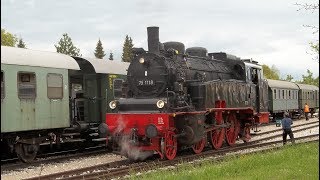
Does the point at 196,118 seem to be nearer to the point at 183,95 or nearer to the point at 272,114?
the point at 183,95

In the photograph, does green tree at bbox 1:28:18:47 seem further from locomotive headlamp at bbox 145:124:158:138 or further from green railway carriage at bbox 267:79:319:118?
locomotive headlamp at bbox 145:124:158:138

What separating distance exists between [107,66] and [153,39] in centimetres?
360

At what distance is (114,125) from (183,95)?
8.01ft

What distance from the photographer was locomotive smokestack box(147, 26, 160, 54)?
1471 centimetres

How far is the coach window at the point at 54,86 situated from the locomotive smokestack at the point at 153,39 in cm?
317

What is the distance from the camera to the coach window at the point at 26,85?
13.5 meters

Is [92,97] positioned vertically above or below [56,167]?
above

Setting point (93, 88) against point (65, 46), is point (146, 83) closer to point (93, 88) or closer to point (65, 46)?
point (93, 88)

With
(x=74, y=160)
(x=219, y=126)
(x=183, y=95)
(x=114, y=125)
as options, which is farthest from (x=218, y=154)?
(x=74, y=160)

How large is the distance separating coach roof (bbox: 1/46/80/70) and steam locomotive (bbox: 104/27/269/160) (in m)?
2.26

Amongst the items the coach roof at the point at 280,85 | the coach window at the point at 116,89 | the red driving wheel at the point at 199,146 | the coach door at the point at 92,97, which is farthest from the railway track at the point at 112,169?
the coach roof at the point at 280,85

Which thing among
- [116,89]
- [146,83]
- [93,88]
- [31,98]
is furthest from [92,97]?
[31,98]

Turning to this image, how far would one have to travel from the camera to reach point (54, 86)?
48.7 feet

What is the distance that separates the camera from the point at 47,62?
48.4ft
